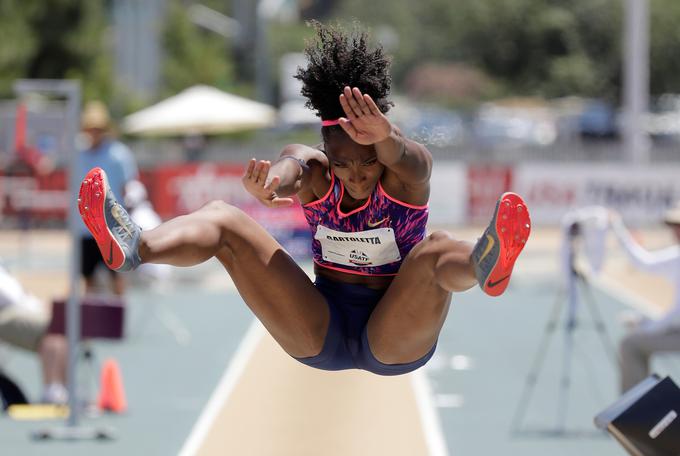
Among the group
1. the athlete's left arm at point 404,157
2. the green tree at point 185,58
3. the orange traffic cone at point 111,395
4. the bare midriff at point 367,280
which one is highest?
the green tree at point 185,58

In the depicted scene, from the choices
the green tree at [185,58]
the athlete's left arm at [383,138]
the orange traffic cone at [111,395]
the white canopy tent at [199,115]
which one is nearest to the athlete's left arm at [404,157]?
the athlete's left arm at [383,138]

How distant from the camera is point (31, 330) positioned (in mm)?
8984

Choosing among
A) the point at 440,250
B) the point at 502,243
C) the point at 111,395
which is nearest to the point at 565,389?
the point at 111,395

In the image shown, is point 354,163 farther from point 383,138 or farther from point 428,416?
point 428,416

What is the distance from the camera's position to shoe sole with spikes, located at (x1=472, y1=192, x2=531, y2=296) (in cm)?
480

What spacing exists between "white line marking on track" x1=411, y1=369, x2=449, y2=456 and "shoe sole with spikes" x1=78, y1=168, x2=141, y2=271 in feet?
12.5

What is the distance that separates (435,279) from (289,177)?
29.3 inches

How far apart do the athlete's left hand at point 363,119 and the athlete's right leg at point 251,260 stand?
0.71 m

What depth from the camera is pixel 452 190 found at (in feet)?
78.9

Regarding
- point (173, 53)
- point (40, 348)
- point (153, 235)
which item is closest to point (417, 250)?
point (153, 235)

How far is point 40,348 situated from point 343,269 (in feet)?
13.6

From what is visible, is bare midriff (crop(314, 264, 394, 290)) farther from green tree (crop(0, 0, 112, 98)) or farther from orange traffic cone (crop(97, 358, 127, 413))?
green tree (crop(0, 0, 112, 98))

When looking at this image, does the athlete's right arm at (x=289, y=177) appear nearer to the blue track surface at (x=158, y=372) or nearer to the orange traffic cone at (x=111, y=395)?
the blue track surface at (x=158, y=372)

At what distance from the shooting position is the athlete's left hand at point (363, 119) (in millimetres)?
4773
